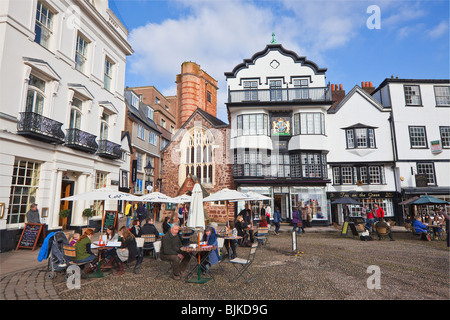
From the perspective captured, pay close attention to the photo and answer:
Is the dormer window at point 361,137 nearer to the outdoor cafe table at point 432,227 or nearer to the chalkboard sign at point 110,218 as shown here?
the outdoor cafe table at point 432,227

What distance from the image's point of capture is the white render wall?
1023cm

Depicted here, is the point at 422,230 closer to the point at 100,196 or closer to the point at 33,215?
the point at 100,196

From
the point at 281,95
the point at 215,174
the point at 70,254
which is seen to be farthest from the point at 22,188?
the point at 281,95

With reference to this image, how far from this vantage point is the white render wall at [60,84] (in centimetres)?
1023

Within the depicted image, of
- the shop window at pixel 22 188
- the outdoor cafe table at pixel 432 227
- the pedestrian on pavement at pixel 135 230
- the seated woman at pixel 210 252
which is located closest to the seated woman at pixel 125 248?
the seated woman at pixel 210 252

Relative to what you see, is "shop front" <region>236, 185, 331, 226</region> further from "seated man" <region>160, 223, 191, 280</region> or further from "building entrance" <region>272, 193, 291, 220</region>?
"seated man" <region>160, 223, 191, 280</region>

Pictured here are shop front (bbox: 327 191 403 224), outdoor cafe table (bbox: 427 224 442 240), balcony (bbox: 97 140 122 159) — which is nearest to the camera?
outdoor cafe table (bbox: 427 224 442 240)

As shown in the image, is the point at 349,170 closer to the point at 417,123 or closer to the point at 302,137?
the point at 302,137

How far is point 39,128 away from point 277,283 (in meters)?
11.0

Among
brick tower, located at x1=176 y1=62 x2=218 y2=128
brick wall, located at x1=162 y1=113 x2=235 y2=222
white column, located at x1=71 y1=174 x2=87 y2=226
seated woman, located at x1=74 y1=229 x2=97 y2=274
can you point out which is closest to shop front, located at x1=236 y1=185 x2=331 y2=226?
brick wall, located at x1=162 y1=113 x2=235 y2=222

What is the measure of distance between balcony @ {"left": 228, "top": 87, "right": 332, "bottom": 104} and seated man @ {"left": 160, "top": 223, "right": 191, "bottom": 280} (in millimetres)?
18087

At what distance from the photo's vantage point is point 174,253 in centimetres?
689

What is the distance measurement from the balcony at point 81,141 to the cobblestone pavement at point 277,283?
285 inches
